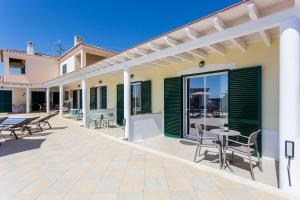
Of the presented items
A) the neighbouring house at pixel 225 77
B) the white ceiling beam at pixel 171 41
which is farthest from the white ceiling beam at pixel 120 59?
the white ceiling beam at pixel 171 41

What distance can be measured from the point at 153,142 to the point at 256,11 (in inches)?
194

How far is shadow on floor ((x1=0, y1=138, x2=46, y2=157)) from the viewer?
4.79 m

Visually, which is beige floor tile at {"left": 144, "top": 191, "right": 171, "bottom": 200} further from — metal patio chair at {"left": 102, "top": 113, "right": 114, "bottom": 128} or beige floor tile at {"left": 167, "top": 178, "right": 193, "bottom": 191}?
metal patio chair at {"left": 102, "top": 113, "right": 114, "bottom": 128}

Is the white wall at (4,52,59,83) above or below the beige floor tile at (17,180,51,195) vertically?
above

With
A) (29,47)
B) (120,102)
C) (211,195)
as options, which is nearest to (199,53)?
(211,195)

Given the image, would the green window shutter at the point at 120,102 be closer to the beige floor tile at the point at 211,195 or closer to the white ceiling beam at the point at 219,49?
the white ceiling beam at the point at 219,49

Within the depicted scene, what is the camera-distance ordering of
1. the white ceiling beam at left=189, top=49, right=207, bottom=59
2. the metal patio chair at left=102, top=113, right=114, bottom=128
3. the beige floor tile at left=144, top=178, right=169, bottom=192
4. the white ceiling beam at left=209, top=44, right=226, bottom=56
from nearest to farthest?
the beige floor tile at left=144, top=178, right=169, bottom=192 → the white ceiling beam at left=209, top=44, right=226, bottom=56 → the white ceiling beam at left=189, top=49, right=207, bottom=59 → the metal patio chair at left=102, top=113, right=114, bottom=128

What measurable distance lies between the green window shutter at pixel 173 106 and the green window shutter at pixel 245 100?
6.40ft

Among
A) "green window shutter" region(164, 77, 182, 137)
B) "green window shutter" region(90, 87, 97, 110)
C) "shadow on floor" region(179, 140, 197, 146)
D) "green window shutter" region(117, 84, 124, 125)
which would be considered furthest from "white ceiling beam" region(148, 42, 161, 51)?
"green window shutter" region(90, 87, 97, 110)

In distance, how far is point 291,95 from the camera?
8.57ft

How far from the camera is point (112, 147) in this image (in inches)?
200

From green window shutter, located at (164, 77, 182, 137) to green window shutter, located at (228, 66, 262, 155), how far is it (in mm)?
1950

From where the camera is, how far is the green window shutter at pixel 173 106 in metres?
6.48

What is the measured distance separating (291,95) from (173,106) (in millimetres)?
4303
